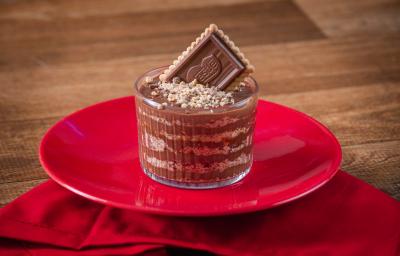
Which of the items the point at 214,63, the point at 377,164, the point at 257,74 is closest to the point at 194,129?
the point at 214,63

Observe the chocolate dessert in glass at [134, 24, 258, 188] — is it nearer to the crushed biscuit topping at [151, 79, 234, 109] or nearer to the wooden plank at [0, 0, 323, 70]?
the crushed biscuit topping at [151, 79, 234, 109]

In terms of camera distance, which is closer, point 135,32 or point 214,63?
point 214,63

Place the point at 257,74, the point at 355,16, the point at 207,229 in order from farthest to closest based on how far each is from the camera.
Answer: the point at 355,16, the point at 257,74, the point at 207,229

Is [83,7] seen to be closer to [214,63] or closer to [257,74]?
[257,74]

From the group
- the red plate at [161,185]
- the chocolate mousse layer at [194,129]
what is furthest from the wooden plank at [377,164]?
the chocolate mousse layer at [194,129]

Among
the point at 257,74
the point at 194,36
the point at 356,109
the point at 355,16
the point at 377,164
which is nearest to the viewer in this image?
the point at 377,164

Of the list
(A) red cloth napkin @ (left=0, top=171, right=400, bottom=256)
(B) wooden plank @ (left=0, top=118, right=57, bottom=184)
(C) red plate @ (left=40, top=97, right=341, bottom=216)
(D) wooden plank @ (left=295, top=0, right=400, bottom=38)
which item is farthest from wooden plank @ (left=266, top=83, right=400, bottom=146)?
(B) wooden plank @ (left=0, top=118, right=57, bottom=184)

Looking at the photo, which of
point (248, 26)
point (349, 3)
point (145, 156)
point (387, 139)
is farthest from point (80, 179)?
point (349, 3)
